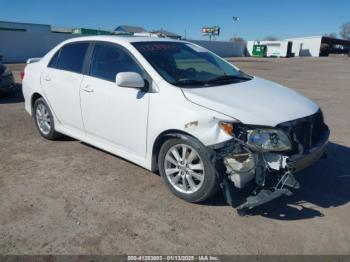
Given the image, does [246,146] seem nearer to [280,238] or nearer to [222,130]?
[222,130]

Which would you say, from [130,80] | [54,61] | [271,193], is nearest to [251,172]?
[271,193]

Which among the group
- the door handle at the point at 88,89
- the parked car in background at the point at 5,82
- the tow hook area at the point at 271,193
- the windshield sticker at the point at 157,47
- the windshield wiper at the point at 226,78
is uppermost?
the windshield sticker at the point at 157,47

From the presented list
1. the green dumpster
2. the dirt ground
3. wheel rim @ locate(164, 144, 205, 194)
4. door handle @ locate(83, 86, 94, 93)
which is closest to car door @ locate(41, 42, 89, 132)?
door handle @ locate(83, 86, 94, 93)

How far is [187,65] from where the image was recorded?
450 cm

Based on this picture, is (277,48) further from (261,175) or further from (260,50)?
(261,175)

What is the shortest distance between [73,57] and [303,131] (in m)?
3.38

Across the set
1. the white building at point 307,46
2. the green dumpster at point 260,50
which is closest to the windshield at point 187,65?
the green dumpster at point 260,50

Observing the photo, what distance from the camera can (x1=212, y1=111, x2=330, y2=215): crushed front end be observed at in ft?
10.6

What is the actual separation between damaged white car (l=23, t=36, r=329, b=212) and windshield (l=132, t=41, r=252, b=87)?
16mm

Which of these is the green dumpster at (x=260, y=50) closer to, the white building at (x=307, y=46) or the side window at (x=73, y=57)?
the white building at (x=307, y=46)

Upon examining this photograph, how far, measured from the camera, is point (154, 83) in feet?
12.5

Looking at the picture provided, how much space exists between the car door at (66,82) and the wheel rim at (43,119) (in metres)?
0.33

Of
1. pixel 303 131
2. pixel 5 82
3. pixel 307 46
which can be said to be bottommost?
pixel 5 82

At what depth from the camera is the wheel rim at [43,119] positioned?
5.55m
